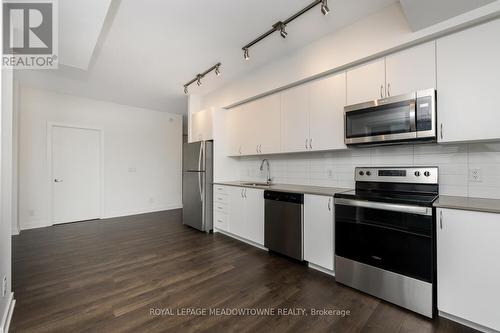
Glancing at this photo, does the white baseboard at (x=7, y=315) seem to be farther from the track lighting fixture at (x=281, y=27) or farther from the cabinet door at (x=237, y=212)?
the track lighting fixture at (x=281, y=27)

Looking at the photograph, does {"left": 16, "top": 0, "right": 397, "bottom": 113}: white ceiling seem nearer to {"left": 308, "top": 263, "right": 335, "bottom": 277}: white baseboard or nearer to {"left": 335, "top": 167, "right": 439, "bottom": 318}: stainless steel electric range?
{"left": 335, "top": 167, "right": 439, "bottom": 318}: stainless steel electric range

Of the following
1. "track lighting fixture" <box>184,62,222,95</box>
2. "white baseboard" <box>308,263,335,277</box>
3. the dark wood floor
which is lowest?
the dark wood floor

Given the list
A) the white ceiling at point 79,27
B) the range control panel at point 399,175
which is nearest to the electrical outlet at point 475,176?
the range control panel at point 399,175

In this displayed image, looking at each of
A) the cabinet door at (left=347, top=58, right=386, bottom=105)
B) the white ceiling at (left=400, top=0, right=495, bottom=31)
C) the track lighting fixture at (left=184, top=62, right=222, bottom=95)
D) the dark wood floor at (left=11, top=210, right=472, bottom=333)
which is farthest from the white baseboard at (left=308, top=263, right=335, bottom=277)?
the track lighting fixture at (left=184, top=62, right=222, bottom=95)

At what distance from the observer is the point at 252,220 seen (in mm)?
3184

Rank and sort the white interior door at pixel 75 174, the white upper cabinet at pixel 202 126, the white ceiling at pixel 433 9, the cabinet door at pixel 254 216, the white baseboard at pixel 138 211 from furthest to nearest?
the white baseboard at pixel 138 211 < the white interior door at pixel 75 174 < the white upper cabinet at pixel 202 126 < the cabinet door at pixel 254 216 < the white ceiling at pixel 433 9

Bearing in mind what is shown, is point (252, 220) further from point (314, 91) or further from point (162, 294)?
point (314, 91)

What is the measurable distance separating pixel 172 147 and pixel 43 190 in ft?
9.36

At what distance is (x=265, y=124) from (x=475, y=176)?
93.2 inches

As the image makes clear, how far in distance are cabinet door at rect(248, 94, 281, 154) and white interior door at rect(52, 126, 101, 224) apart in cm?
378

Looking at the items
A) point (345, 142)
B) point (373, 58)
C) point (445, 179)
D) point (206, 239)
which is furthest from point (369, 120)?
point (206, 239)

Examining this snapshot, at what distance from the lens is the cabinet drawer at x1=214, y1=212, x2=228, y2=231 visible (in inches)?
145

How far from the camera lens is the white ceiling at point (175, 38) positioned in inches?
81.5

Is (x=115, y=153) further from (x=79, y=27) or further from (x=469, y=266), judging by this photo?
(x=469, y=266)
